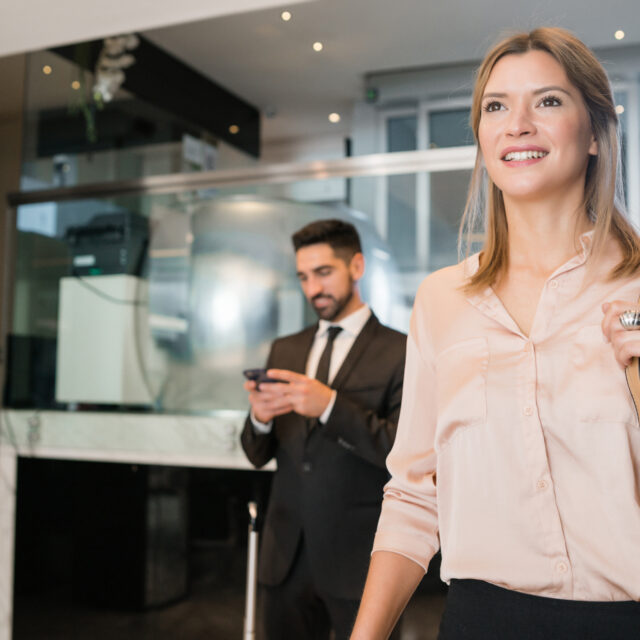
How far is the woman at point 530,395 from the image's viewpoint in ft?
2.93

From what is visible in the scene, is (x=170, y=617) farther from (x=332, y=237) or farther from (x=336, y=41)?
(x=336, y=41)

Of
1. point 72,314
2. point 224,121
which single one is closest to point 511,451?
point 224,121

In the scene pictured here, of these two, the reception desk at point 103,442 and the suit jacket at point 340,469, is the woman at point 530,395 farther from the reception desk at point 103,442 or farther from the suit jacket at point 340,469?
the reception desk at point 103,442

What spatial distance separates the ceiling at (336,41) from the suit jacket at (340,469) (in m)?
1.18

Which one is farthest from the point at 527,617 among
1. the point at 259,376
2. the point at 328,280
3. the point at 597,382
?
the point at 328,280

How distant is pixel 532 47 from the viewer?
40.9 inches

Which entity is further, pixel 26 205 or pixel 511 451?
pixel 26 205

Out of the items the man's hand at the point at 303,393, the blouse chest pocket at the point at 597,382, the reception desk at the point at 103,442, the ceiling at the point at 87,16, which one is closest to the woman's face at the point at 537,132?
the blouse chest pocket at the point at 597,382

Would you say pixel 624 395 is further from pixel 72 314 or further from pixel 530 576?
pixel 72 314

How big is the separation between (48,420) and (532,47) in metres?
2.74

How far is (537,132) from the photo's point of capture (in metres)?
1.00

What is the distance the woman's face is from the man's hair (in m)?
1.39

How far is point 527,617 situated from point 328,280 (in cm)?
156

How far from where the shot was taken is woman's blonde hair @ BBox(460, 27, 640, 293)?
1000 mm
